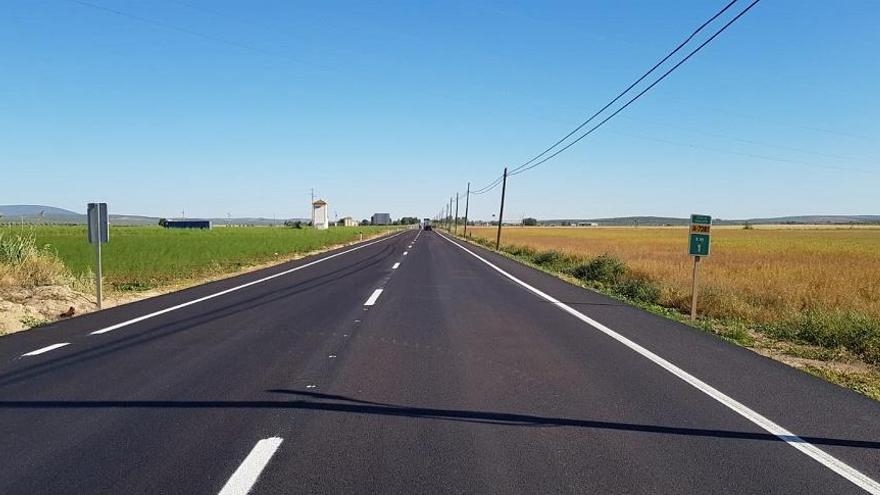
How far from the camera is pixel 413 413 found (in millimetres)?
5426

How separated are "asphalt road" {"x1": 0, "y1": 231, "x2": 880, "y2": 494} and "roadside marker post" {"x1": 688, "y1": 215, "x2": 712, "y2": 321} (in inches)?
94.4

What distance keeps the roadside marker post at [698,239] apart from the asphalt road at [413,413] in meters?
2.40

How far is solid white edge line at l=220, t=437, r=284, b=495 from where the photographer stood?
3.83 m

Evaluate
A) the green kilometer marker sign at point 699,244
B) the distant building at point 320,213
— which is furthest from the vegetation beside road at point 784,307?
the distant building at point 320,213

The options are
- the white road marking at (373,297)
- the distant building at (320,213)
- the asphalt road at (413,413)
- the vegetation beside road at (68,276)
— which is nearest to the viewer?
the asphalt road at (413,413)

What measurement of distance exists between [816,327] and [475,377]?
6289 mm

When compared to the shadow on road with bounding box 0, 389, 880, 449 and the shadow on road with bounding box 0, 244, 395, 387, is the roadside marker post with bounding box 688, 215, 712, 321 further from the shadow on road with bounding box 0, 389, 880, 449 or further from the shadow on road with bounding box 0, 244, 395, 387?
the shadow on road with bounding box 0, 244, 395, 387

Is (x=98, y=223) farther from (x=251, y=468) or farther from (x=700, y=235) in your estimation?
(x=700, y=235)

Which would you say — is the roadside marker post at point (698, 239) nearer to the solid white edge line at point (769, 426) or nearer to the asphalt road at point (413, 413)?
the asphalt road at point (413, 413)

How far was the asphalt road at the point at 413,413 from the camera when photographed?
408cm

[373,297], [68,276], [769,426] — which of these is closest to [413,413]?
[769,426]

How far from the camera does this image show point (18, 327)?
10148mm

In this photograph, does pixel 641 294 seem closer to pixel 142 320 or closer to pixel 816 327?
pixel 816 327

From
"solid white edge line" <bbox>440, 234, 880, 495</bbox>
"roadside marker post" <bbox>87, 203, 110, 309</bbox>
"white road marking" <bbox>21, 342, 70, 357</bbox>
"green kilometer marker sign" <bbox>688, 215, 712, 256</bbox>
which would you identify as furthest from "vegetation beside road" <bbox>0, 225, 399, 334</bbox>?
"green kilometer marker sign" <bbox>688, 215, 712, 256</bbox>
